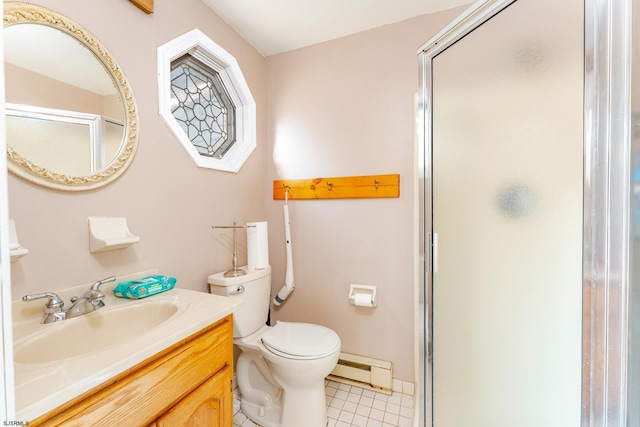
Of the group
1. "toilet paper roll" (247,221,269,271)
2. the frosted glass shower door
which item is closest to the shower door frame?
the frosted glass shower door

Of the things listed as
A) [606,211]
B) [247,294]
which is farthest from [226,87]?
[606,211]

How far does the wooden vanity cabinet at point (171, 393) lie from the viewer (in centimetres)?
55

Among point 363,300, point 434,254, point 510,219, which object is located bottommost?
point 363,300

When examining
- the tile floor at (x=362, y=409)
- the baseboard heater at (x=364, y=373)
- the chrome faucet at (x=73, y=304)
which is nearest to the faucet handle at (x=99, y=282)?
the chrome faucet at (x=73, y=304)

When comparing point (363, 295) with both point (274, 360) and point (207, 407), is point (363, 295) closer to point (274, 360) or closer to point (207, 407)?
point (274, 360)

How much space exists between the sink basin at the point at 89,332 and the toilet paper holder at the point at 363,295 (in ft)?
3.31

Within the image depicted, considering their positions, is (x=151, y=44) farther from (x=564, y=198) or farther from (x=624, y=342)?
(x=624, y=342)

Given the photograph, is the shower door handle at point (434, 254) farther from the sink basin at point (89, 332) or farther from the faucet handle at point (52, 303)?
the faucet handle at point (52, 303)

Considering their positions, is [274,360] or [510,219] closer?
[510,219]

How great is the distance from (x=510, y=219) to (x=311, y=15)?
1508mm

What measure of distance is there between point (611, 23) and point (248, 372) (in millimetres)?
1903

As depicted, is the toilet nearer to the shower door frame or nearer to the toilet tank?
the toilet tank

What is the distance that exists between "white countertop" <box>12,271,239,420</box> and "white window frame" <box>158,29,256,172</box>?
71cm

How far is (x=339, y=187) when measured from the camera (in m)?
1.71
